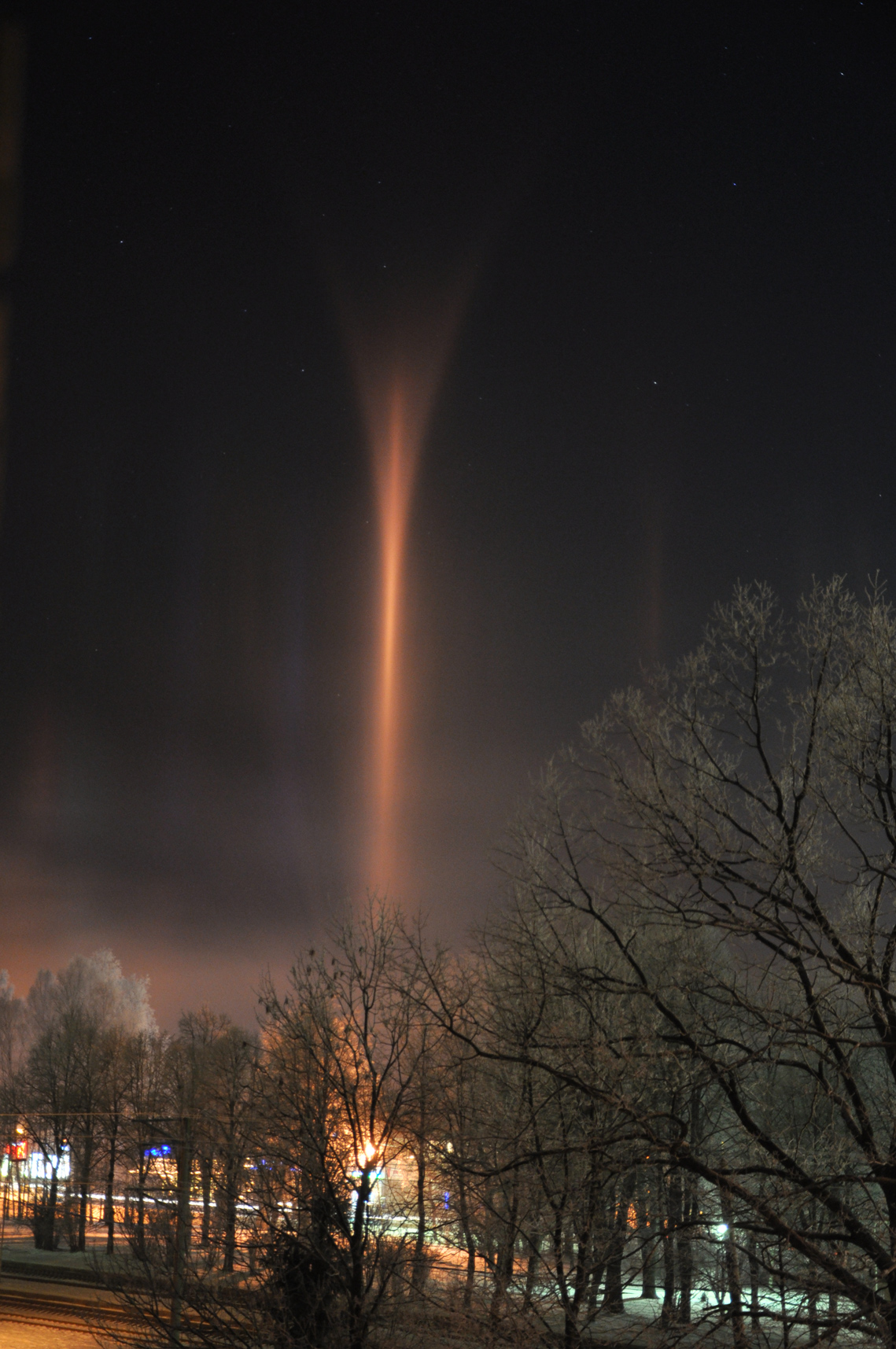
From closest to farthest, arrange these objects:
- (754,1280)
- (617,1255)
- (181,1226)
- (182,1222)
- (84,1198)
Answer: (617,1255), (754,1280), (181,1226), (182,1222), (84,1198)

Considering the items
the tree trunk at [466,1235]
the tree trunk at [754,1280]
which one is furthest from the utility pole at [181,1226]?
the tree trunk at [754,1280]

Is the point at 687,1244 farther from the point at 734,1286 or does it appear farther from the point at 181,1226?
A: the point at 734,1286

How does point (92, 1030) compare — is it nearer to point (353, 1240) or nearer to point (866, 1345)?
point (353, 1240)

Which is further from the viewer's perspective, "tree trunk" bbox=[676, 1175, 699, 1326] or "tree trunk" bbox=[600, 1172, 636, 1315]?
"tree trunk" bbox=[600, 1172, 636, 1315]

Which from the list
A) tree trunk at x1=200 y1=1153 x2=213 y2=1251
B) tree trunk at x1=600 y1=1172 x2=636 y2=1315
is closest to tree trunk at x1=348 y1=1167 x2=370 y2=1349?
tree trunk at x1=200 y1=1153 x2=213 y2=1251

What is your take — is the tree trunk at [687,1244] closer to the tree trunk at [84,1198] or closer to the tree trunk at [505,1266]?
the tree trunk at [505,1266]

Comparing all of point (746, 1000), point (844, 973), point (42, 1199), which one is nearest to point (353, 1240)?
point (746, 1000)

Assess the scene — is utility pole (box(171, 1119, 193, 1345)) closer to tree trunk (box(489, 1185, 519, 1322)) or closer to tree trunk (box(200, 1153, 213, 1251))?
tree trunk (box(200, 1153, 213, 1251))

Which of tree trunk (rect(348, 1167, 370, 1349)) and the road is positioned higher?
tree trunk (rect(348, 1167, 370, 1349))

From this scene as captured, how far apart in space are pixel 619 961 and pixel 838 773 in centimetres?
1580

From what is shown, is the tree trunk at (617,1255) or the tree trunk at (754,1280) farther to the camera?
the tree trunk at (617,1255)

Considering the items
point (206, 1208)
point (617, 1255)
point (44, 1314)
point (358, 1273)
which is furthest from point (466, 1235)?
point (44, 1314)

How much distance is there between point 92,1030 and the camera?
54.2 m

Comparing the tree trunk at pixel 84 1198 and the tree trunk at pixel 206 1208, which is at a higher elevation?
the tree trunk at pixel 206 1208
